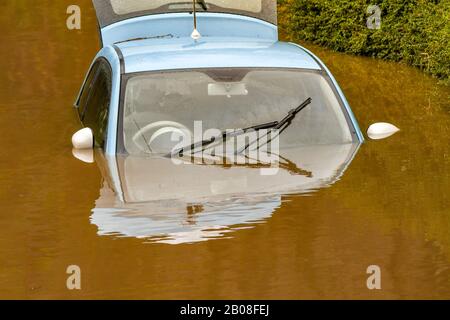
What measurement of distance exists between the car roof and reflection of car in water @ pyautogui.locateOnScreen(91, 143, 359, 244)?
65 centimetres

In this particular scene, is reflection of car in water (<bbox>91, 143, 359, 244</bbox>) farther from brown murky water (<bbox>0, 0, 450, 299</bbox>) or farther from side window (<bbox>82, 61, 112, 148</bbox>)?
side window (<bbox>82, 61, 112, 148</bbox>)

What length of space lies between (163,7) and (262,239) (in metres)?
4.27

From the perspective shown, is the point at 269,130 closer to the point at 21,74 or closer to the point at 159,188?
the point at 159,188

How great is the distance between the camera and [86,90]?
1002 centimetres

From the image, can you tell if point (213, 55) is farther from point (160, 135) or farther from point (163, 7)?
point (163, 7)

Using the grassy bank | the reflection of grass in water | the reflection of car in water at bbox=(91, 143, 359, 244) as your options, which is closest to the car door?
the reflection of car in water at bbox=(91, 143, 359, 244)

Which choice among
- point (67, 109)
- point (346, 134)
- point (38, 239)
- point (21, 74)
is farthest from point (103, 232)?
point (21, 74)

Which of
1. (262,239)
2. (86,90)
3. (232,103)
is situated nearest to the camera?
(262,239)

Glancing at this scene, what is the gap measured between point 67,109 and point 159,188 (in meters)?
3.69

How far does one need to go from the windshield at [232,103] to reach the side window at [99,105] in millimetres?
291

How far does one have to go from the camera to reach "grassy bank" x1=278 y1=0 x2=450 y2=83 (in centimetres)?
1299

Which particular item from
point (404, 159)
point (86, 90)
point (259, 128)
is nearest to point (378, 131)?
point (404, 159)

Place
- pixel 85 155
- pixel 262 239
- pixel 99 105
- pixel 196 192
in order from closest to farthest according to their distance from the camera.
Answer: pixel 262 239
pixel 196 192
pixel 85 155
pixel 99 105

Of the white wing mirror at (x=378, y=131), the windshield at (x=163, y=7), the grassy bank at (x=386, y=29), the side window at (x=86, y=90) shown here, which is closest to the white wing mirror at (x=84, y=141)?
the side window at (x=86, y=90)
